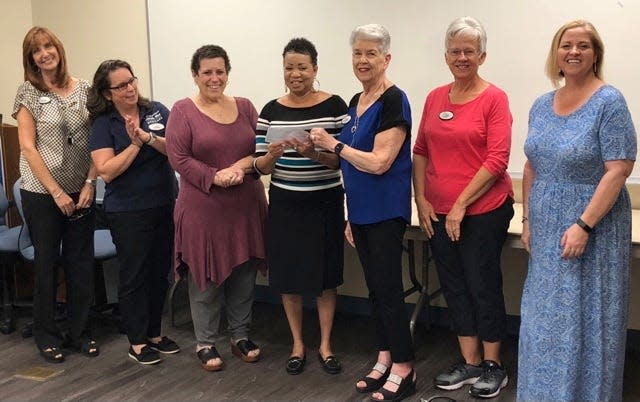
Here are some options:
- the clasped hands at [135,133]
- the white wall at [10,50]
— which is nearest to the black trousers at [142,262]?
the clasped hands at [135,133]

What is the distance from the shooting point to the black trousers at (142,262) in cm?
289

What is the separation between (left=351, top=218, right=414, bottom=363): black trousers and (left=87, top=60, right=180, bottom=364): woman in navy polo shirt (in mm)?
970

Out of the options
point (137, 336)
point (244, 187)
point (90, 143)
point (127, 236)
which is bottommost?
point (137, 336)

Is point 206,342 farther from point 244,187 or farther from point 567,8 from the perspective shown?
point 567,8

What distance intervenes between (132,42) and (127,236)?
196 cm

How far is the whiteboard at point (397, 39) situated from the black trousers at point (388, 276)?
109cm

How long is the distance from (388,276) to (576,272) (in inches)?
27.6

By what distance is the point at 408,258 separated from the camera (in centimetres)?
347

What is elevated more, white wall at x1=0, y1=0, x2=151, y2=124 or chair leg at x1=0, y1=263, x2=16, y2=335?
white wall at x1=0, y1=0, x2=151, y2=124

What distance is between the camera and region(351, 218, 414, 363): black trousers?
244 cm

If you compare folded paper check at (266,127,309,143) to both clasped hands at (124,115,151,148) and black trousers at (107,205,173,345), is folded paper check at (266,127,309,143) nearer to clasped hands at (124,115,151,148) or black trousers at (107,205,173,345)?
clasped hands at (124,115,151,148)

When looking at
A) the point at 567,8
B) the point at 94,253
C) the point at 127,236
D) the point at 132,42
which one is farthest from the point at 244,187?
the point at 132,42

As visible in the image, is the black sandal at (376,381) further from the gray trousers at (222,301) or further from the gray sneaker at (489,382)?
the gray trousers at (222,301)

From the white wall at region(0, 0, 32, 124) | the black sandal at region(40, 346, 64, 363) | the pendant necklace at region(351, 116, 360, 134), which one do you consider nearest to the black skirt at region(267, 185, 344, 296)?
the pendant necklace at region(351, 116, 360, 134)
